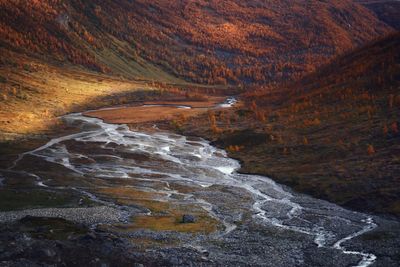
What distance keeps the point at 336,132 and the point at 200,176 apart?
102ft

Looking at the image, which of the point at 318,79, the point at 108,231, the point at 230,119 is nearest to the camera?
the point at 108,231

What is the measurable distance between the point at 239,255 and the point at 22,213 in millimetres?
23253

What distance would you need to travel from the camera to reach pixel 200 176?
79938 millimetres

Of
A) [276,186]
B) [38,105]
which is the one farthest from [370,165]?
[38,105]

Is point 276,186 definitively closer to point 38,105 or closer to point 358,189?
A: point 358,189

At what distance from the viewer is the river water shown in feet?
170

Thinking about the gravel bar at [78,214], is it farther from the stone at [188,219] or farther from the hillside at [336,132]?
the hillside at [336,132]

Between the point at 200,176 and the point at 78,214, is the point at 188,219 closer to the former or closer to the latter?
the point at 78,214

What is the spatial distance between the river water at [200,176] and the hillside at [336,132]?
398 cm

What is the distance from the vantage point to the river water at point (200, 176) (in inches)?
2041

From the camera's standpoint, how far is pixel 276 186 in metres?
73.8

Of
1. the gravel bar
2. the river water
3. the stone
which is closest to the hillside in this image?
the river water

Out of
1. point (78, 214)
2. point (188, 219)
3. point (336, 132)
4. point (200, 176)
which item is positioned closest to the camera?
point (78, 214)

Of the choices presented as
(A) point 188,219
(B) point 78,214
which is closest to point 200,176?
(A) point 188,219
